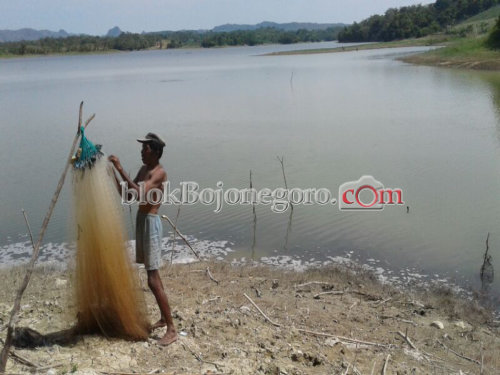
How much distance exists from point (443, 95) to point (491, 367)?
17876 millimetres

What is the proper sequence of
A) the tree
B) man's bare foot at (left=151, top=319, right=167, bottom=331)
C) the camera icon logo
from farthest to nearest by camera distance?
1. the tree
2. the camera icon logo
3. man's bare foot at (left=151, top=319, right=167, bottom=331)

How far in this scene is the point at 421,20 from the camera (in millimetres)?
76250

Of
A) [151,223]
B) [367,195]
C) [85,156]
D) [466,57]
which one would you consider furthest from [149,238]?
[466,57]

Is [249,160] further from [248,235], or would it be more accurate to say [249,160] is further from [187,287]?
[187,287]

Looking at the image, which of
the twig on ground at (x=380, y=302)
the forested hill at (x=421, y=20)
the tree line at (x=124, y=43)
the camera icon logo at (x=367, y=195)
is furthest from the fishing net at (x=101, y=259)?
the tree line at (x=124, y=43)

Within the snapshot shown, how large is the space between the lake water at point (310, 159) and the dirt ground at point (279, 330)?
→ 32.9 inches

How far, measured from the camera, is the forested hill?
7594 centimetres

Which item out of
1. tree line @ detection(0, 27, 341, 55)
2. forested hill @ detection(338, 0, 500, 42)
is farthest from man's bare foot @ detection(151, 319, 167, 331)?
tree line @ detection(0, 27, 341, 55)

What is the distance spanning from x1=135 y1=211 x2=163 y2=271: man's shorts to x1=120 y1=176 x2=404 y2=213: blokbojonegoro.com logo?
447 cm

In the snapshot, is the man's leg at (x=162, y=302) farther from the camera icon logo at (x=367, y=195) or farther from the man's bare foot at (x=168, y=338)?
the camera icon logo at (x=367, y=195)

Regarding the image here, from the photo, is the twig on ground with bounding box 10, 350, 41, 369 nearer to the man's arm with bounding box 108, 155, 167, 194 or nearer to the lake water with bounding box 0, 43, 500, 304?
the lake water with bounding box 0, 43, 500, 304

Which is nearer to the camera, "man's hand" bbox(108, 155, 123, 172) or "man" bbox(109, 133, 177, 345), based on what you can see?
"man's hand" bbox(108, 155, 123, 172)

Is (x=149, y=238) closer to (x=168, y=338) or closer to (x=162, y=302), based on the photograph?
(x=162, y=302)

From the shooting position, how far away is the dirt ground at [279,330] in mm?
3377
